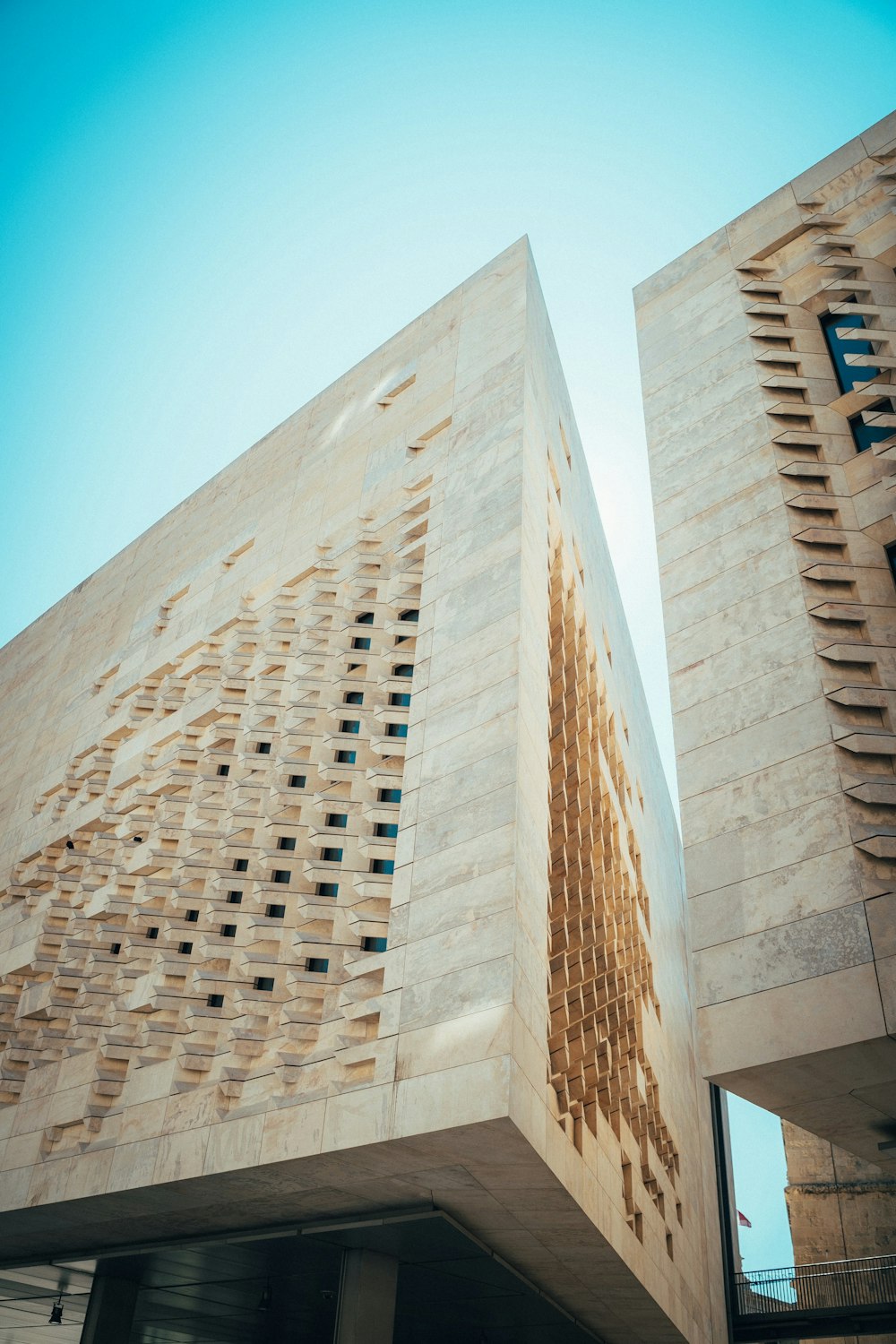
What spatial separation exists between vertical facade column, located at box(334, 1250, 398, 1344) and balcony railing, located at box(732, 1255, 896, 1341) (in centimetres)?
1425

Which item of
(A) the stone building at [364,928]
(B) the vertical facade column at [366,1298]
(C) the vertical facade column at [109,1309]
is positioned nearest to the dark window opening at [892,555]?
(A) the stone building at [364,928]

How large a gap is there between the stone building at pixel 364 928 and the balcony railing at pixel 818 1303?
12.6ft

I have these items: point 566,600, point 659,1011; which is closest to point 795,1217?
point 659,1011

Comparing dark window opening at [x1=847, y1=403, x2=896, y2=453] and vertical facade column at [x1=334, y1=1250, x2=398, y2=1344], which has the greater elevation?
dark window opening at [x1=847, y1=403, x2=896, y2=453]

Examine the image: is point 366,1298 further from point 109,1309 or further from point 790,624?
point 790,624

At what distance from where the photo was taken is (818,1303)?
27.6m

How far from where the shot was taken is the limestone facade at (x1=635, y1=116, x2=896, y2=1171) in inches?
395

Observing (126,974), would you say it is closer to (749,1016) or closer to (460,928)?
(460,928)

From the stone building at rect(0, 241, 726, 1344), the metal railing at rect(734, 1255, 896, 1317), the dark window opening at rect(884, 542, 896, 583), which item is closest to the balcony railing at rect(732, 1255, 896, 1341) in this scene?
the metal railing at rect(734, 1255, 896, 1317)

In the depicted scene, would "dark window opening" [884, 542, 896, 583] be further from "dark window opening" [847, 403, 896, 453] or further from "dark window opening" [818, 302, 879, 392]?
"dark window opening" [818, 302, 879, 392]

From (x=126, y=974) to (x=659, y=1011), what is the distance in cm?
1237

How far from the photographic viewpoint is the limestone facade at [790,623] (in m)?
10.0

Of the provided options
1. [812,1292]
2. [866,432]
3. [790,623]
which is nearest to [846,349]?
[866,432]

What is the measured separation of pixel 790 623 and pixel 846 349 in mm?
4393
